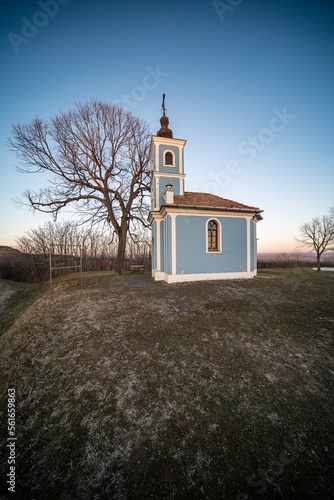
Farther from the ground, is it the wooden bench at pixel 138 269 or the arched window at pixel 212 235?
→ the arched window at pixel 212 235

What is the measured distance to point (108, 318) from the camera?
5.54 meters

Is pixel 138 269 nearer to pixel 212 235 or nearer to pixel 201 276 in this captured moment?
pixel 201 276

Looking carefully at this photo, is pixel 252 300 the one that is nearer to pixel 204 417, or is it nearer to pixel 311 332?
pixel 311 332

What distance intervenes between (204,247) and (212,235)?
3.75ft

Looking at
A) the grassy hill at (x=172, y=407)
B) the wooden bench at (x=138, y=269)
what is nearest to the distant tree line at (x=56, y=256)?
the wooden bench at (x=138, y=269)

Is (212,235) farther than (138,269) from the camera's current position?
No

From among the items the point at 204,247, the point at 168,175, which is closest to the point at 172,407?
the point at 204,247

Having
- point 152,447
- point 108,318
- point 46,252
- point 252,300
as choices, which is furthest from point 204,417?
point 46,252

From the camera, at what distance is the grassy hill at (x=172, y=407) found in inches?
76.9

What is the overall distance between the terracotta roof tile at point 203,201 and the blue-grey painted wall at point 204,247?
3.16 feet

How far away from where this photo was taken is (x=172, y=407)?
2748 mm

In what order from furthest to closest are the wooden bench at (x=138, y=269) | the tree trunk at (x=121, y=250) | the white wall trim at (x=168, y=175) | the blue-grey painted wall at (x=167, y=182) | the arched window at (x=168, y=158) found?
the wooden bench at (x=138, y=269) < the tree trunk at (x=121, y=250) < the arched window at (x=168, y=158) < the blue-grey painted wall at (x=167, y=182) < the white wall trim at (x=168, y=175)

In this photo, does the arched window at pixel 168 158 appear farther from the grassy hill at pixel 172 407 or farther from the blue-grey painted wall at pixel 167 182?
the grassy hill at pixel 172 407

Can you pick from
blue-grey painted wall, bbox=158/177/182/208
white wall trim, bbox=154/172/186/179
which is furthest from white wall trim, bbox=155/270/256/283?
white wall trim, bbox=154/172/186/179
